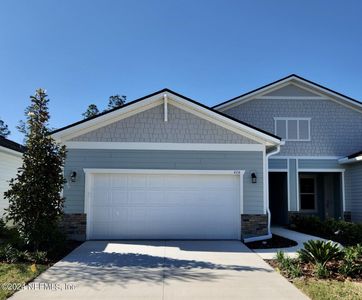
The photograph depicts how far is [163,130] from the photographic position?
41.3 ft

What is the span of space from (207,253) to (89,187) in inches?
182

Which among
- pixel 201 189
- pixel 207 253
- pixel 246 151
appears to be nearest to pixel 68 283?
pixel 207 253

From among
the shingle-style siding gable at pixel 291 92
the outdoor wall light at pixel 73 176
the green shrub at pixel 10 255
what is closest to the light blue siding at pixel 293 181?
the shingle-style siding gable at pixel 291 92

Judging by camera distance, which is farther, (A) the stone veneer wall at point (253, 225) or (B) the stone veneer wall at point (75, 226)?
(A) the stone veneer wall at point (253, 225)

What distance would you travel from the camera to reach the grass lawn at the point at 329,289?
623cm

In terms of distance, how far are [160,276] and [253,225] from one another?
565 centimetres

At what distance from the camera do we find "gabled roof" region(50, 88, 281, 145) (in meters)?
12.2

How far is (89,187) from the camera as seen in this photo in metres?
12.3

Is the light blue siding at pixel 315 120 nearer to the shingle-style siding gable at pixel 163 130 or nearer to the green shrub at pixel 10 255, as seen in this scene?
the shingle-style siding gable at pixel 163 130

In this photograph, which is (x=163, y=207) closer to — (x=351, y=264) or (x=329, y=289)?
(x=351, y=264)


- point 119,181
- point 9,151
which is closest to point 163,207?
point 119,181

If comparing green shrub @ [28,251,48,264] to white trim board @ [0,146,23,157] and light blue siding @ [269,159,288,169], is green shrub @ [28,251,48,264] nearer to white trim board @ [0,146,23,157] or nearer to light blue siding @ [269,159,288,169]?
white trim board @ [0,146,23,157]

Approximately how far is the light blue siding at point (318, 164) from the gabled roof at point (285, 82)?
9.78 feet

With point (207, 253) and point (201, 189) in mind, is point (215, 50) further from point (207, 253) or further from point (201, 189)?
point (207, 253)
